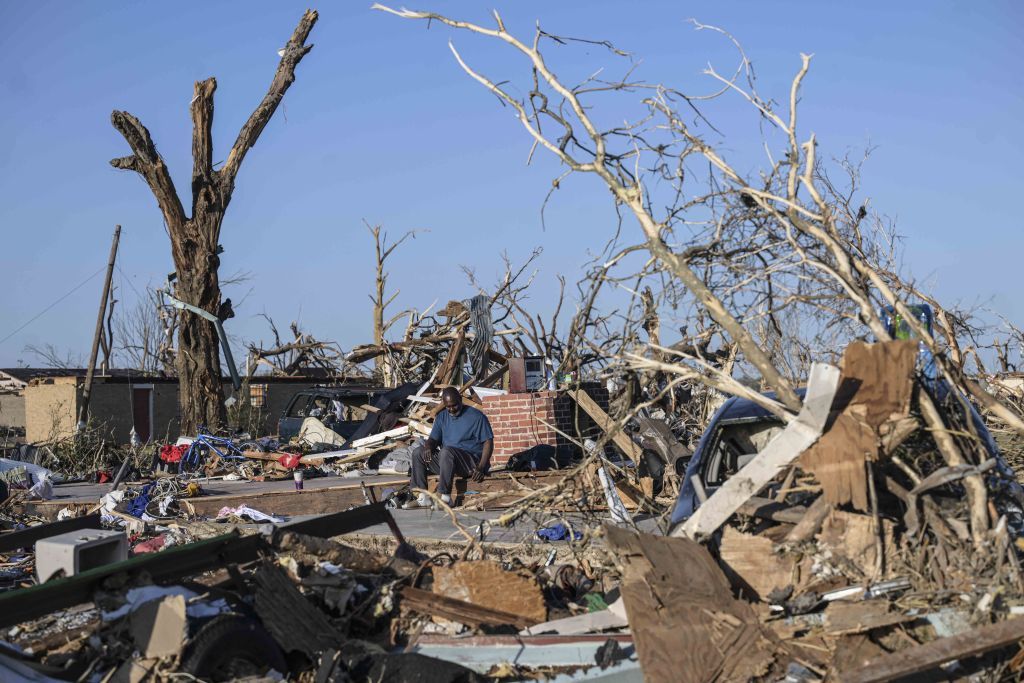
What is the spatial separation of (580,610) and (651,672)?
1.52 metres

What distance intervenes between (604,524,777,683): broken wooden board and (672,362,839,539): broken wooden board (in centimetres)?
20

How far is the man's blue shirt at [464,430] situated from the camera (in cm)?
1208

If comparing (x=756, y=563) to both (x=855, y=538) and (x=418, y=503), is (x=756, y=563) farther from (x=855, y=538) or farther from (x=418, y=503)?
(x=418, y=503)

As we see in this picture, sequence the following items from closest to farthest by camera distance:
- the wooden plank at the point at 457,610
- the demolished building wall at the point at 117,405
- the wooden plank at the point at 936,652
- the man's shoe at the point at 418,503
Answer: the wooden plank at the point at 936,652
the wooden plank at the point at 457,610
the man's shoe at the point at 418,503
the demolished building wall at the point at 117,405

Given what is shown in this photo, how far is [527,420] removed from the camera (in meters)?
14.3

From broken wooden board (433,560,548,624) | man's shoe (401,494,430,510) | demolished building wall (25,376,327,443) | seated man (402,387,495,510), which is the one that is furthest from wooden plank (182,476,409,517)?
demolished building wall (25,376,327,443)

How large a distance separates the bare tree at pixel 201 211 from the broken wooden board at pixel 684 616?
50.5 ft

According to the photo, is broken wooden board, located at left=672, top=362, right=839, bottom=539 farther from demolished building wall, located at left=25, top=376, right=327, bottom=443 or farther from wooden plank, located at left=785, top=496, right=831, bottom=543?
demolished building wall, located at left=25, top=376, right=327, bottom=443

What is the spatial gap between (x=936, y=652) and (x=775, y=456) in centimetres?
126

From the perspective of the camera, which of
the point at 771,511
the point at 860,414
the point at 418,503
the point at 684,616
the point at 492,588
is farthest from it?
the point at 418,503

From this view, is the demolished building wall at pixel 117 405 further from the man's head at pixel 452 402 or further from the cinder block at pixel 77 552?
the cinder block at pixel 77 552

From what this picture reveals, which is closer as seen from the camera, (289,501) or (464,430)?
(289,501)

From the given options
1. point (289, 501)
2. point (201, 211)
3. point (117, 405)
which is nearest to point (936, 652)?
point (289, 501)

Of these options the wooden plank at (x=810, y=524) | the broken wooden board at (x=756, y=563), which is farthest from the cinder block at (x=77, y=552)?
the wooden plank at (x=810, y=524)
